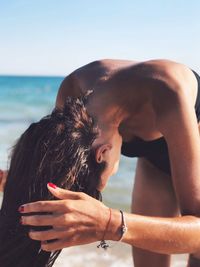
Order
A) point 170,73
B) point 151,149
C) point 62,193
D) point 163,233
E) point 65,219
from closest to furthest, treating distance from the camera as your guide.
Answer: point 65,219 → point 62,193 → point 163,233 → point 170,73 → point 151,149

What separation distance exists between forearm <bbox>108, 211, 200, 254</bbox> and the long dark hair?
281 millimetres

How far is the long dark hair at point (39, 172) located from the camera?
1.82m

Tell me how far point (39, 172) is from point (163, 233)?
46 cm

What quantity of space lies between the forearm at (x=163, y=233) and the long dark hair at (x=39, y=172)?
281 millimetres

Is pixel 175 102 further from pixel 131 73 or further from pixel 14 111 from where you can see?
pixel 14 111

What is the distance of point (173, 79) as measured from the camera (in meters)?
2.29

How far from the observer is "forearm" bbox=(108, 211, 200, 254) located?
169cm

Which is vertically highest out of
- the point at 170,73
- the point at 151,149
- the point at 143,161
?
the point at 170,73

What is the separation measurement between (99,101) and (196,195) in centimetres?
60

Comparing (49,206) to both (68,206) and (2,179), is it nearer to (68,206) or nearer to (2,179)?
(68,206)

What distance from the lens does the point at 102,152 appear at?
6.79 feet

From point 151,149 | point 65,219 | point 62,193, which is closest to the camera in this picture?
point 65,219

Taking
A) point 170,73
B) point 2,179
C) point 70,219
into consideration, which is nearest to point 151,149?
point 170,73

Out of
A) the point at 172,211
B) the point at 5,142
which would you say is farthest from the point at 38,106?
the point at 172,211
